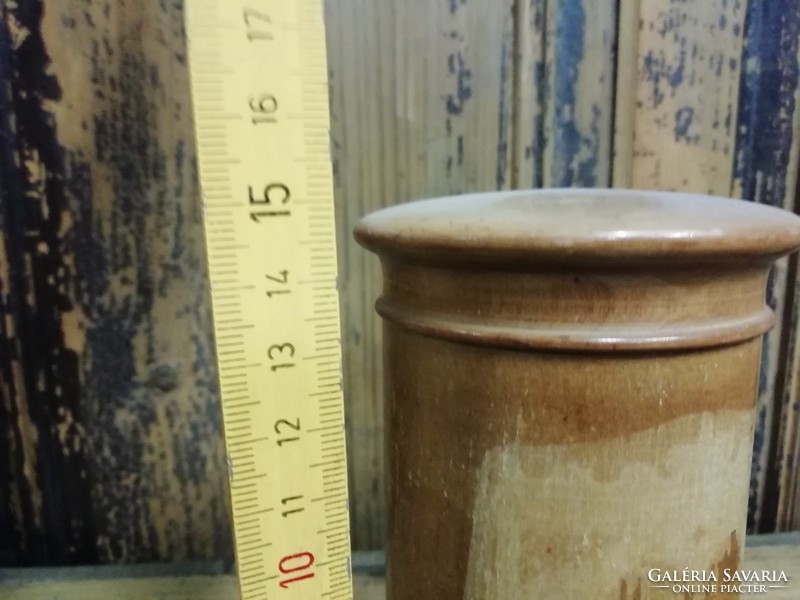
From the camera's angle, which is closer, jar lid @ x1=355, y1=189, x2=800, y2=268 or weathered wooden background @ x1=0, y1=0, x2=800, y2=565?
jar lid @ x1=355, y1=189, x2=800, y2=268

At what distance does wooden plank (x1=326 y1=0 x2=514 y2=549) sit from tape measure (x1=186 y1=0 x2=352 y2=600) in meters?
0.44

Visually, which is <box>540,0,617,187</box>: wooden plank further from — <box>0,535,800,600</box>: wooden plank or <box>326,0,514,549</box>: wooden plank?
<box>0,535,800,600</box>: wooden plank

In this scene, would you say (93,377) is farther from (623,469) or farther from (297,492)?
(623,469)

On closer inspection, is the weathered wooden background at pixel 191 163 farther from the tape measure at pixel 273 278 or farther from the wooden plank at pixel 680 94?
the tape measure at pixel 273 278

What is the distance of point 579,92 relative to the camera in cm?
115

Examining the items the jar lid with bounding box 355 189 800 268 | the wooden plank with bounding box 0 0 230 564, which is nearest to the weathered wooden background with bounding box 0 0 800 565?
the wooden plank with bounding box 0 0 230 564

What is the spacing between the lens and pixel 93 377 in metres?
1.17

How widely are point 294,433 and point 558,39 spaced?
0.83 m

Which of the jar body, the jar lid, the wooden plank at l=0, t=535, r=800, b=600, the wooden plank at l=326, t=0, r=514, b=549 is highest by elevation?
the wooden plank at l=326, t=0, r=514, b=549

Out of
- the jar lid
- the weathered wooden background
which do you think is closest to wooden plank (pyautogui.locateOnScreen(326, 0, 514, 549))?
the weathered wooden background

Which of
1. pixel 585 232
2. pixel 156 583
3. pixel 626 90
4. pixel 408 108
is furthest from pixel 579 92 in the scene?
pixel 156 583

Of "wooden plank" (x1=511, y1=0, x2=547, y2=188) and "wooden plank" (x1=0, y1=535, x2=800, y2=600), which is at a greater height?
"wooden plank" (x1=511, y1=0, x2=547, y2=188)

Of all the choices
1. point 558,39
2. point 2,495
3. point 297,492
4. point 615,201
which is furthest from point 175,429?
point 558,39

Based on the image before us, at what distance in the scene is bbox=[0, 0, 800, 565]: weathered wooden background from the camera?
1085 mm
